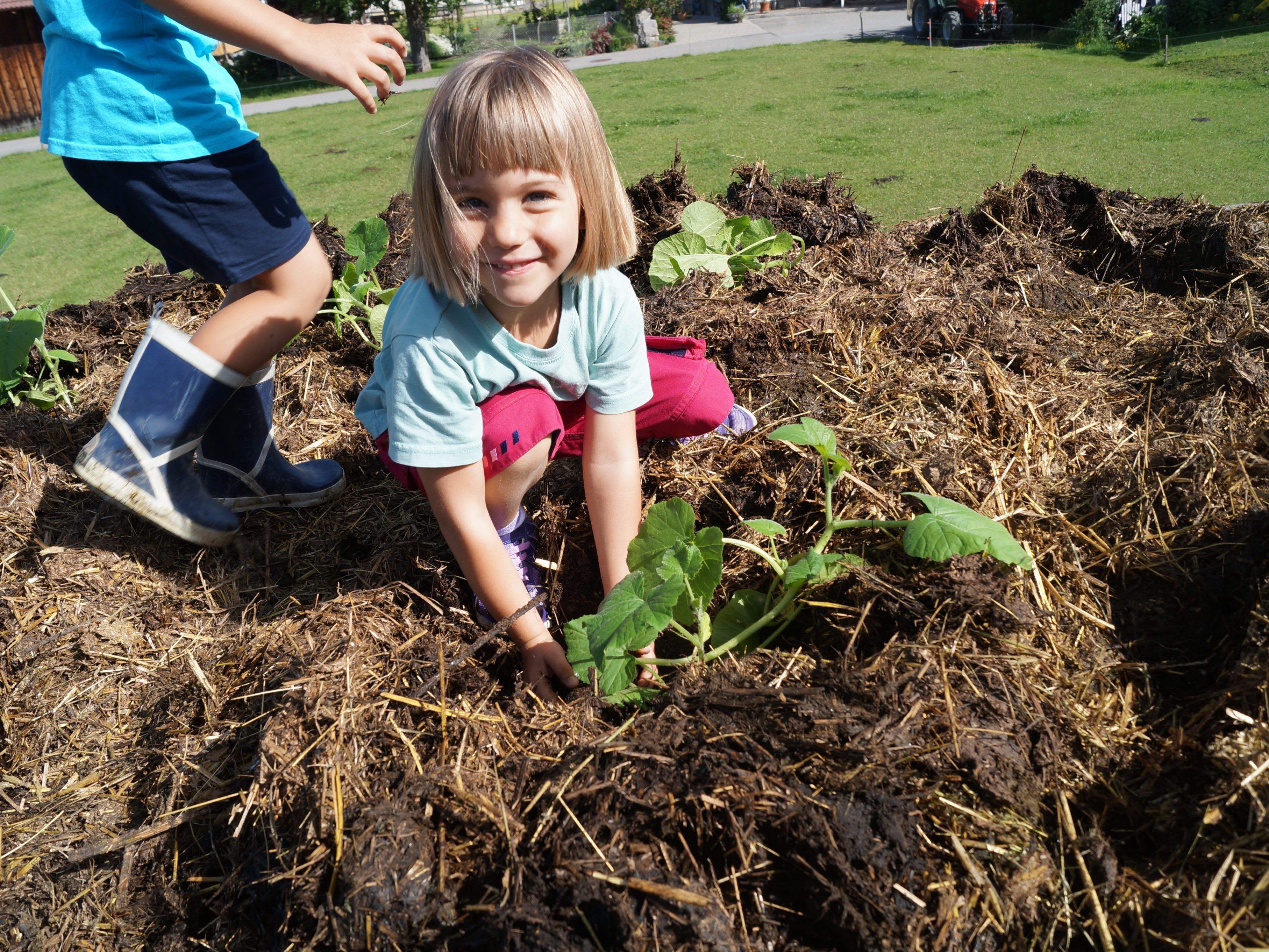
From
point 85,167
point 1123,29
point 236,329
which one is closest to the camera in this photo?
point 85,167

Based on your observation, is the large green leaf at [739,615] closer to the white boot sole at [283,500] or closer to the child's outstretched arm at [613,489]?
the child's outstretched arm at [613,489]

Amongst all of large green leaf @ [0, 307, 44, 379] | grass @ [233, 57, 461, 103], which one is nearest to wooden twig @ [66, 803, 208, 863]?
large green leaf @ [0, 307, 44, 379]

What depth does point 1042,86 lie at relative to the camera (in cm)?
747

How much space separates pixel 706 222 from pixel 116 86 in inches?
75.5

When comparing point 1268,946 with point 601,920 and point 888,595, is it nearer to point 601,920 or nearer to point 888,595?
point 888,595

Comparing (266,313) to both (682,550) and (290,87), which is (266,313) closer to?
(682,550)

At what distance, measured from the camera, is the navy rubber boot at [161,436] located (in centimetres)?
204

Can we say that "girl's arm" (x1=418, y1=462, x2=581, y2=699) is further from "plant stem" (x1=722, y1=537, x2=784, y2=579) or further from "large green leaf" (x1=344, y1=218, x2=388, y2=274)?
"large green leaf" (x1=344, y1=218, x2=388, y2=274)

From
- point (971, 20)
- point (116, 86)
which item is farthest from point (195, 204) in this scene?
point (971, 20)

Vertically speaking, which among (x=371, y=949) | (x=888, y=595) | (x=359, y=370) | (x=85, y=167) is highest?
(x=85, y=167)

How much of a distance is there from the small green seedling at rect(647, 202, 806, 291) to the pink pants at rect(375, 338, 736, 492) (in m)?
0.86

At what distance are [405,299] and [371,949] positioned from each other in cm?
123

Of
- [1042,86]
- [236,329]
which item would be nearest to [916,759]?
[236,329]

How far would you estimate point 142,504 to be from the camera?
2076 mm
